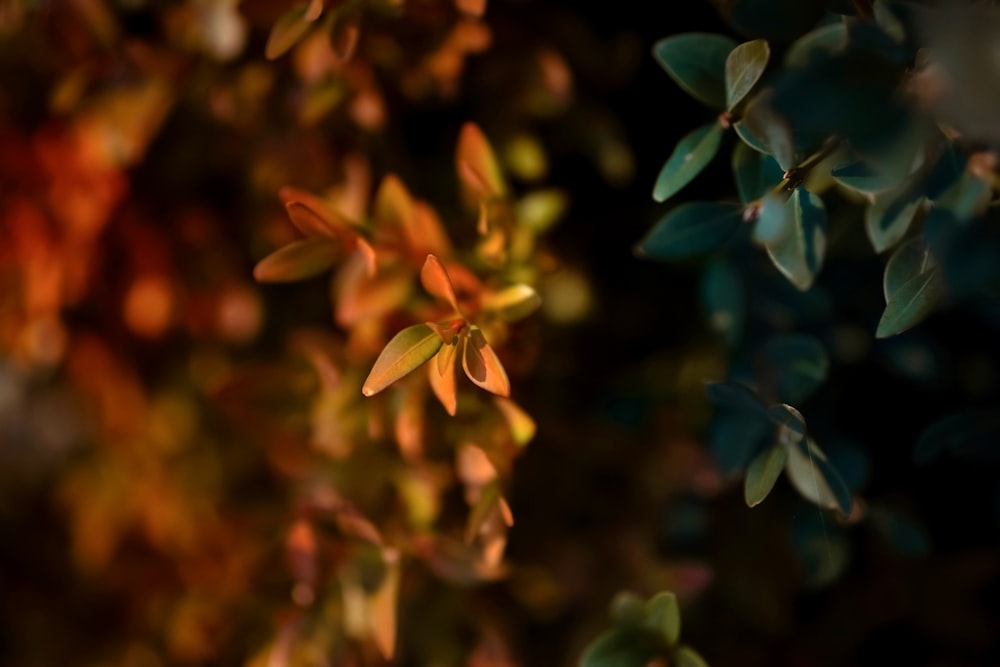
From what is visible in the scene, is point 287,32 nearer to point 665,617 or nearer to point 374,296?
point 374,296

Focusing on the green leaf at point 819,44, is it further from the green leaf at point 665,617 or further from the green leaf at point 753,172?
the green leaf at point 665,617

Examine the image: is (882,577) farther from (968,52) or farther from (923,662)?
(968,52)

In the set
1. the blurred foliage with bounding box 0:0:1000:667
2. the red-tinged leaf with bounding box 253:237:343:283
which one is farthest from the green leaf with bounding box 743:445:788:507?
the red-tinged leaf with bounding box 253:237:343:283

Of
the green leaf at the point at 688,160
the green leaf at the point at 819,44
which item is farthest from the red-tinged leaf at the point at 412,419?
the green leaf at the point at 819,44

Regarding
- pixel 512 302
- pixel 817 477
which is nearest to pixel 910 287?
pixel 817 477

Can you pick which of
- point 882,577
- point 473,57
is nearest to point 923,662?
point 882,577

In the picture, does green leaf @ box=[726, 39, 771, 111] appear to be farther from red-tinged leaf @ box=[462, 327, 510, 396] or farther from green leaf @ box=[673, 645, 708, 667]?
green leaf @ box=[673, 645, 708, 667]
